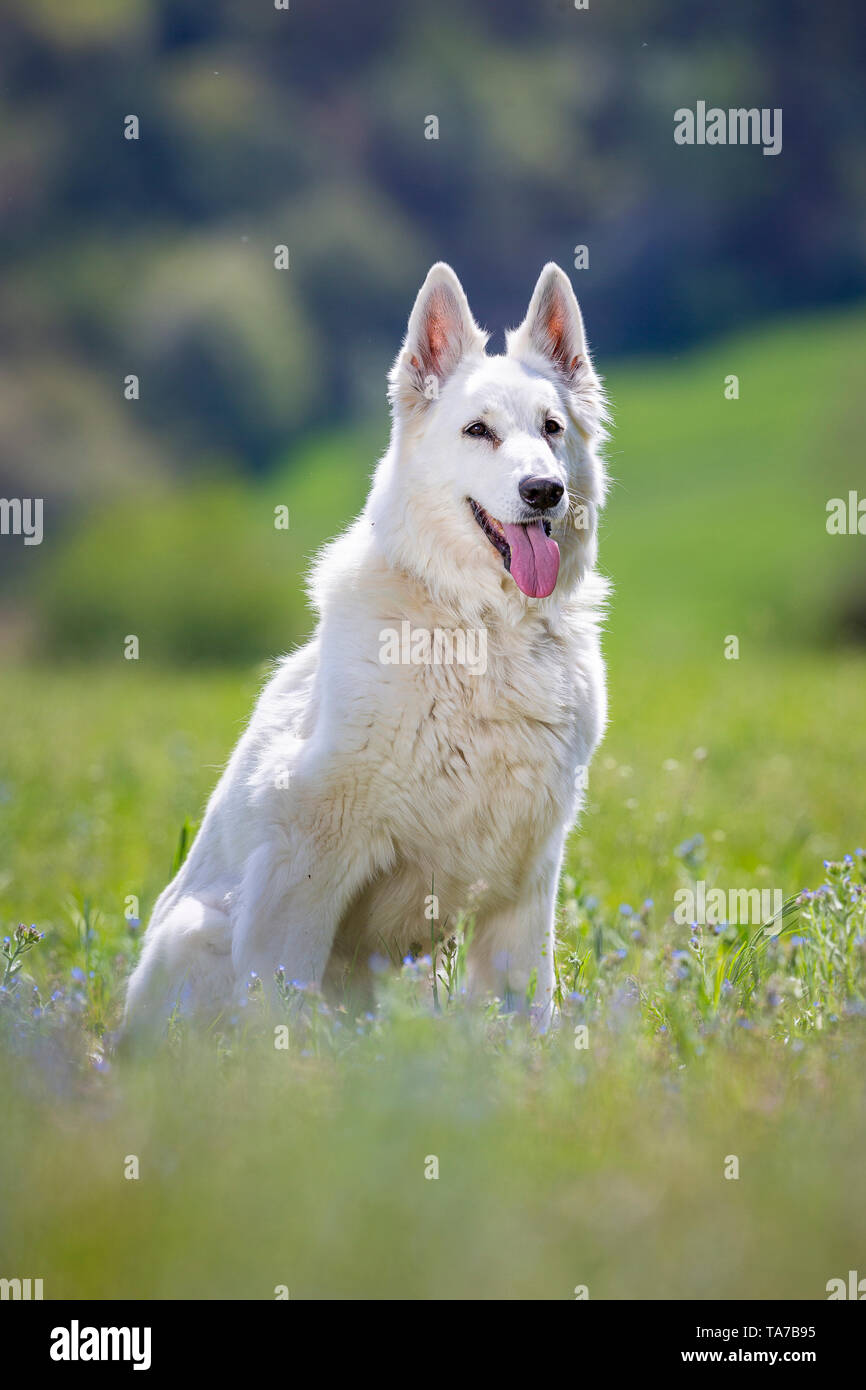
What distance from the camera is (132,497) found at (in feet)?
86.7

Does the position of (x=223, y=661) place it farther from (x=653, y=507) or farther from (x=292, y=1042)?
(x=292, y=1042)

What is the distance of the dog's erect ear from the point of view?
454cm

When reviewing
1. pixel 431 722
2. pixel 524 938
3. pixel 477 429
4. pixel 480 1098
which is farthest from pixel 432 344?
pixel 480 1098

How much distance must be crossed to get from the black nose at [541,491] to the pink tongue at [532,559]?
0.11 metres

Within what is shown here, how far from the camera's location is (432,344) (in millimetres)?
4465

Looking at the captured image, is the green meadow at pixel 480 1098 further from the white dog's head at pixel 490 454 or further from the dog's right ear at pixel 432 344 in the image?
the dog's right ear at pixel 432 344

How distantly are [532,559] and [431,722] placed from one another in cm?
62

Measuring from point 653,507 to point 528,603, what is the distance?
Answer: 24.0m

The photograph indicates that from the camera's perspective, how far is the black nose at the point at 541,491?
13.0ft

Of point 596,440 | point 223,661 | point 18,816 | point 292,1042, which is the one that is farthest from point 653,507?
point 292,1042
